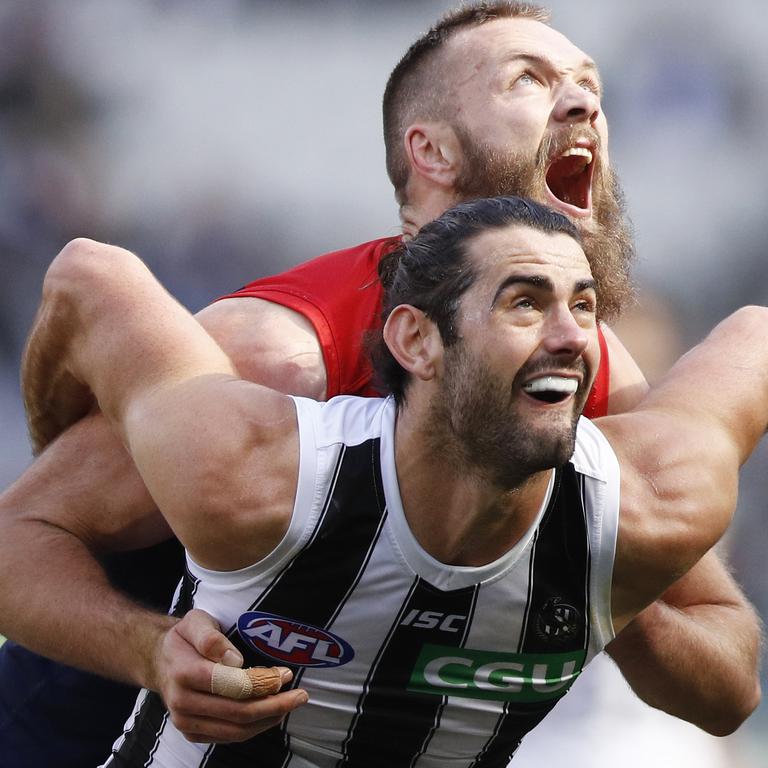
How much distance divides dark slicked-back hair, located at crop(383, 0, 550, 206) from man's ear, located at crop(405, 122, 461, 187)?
1.2 inches

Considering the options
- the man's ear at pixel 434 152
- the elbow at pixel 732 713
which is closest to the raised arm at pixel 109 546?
the man's ear at pixel 434 152

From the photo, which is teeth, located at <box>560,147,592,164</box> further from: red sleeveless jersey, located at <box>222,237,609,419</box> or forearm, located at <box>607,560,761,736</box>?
forearm, located at <box>607,560,761,736</box>

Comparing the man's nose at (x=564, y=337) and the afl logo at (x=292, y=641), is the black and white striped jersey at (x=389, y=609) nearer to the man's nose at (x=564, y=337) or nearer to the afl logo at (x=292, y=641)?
the afl logo at (x=292, y=641)

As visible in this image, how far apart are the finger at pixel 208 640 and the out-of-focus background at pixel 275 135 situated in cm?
317

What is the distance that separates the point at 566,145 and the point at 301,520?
115cm

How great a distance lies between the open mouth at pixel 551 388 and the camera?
1.78 metres

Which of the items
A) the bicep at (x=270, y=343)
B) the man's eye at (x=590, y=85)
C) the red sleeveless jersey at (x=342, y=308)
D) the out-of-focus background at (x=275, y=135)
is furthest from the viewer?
the out-of-focus background at (x=275, y=135)

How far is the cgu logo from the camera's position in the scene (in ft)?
6.38

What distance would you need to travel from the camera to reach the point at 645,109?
17.1ft

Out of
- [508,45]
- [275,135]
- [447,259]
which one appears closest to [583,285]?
[447,259]

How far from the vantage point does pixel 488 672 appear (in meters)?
1.97

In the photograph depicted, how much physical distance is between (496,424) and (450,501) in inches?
5.9

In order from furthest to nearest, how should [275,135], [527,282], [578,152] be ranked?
[275,135]
[578,152]
[527,282]

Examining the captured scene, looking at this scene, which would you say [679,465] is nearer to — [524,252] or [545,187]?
[524,252]
